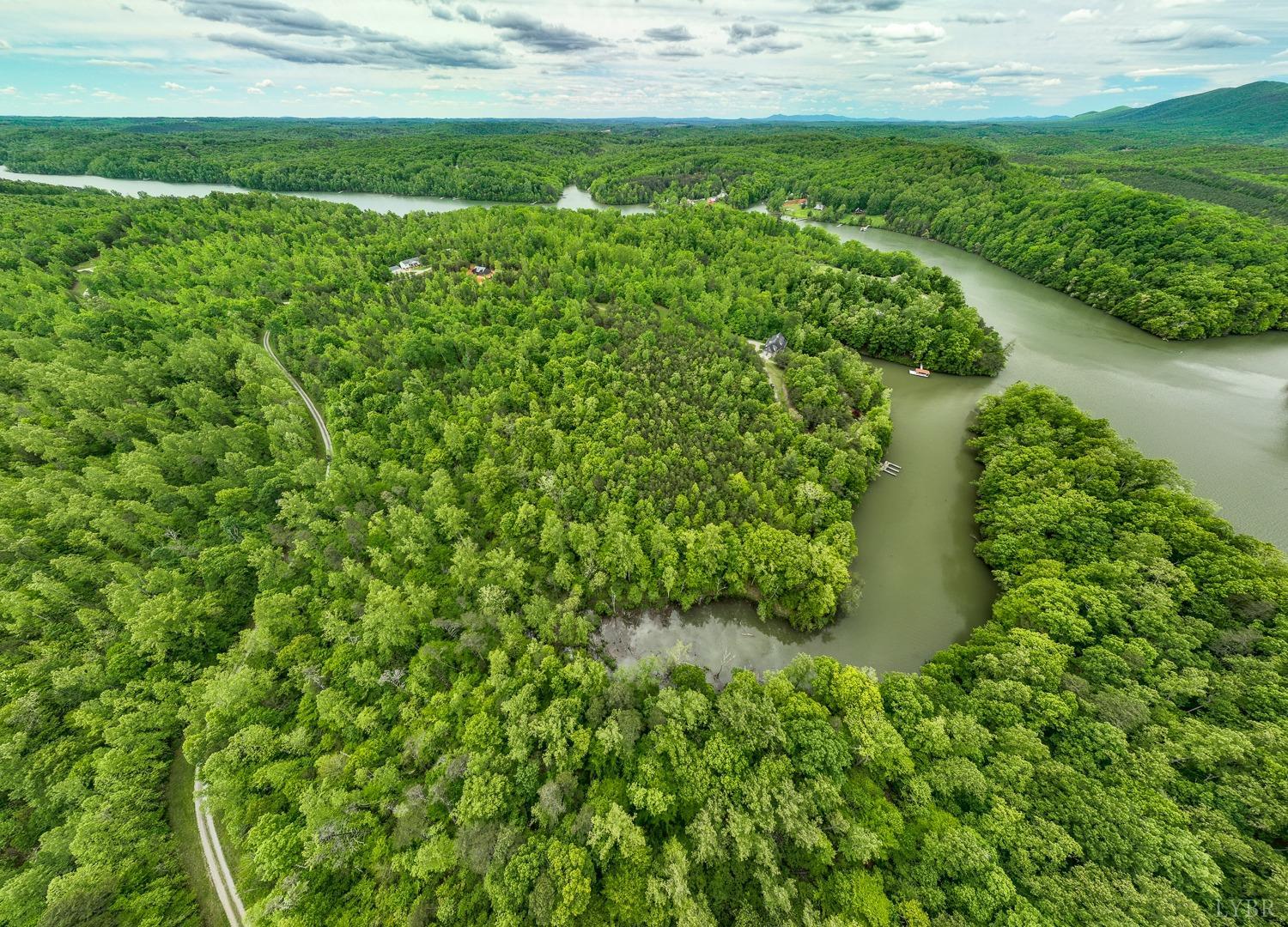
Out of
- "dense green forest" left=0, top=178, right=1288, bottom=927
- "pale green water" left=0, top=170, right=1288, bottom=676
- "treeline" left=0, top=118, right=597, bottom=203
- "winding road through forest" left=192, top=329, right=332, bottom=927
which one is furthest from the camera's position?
"treeline" left=0, top=118, right=597, bottom=203

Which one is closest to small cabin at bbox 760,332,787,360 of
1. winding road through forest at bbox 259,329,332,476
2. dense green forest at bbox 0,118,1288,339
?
winding road through forest at bbox 259,329,332,476

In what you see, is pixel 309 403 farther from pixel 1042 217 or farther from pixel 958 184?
pixel 958 184

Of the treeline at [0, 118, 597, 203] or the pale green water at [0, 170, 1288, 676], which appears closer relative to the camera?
the pale green water at [0, 170, 1288, 676]

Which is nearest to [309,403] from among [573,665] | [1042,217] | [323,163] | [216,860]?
[216,860]

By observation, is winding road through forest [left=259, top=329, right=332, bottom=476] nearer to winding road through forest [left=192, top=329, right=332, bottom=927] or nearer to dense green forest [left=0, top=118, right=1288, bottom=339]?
winding road through forest [left=192, top=329, right=332, bottom=927]

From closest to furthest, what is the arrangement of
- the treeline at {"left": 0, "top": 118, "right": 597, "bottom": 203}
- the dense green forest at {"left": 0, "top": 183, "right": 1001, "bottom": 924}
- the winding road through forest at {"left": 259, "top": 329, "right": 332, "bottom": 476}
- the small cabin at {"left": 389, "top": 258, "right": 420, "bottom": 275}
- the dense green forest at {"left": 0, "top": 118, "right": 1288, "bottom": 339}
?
the dense green forest at {"left": 0, "top": 183, "right": 1001, "bottom": 924}, the winding road through forest at {"left": 259, "top": 329, "right": 332, "bottom": 476}, the dense green forest at {"left": 0, "top": 118, "right": 1288, "bottom": 339}, the small cabin at {"left": 389, "top": 258, "right": 420, "bottom": 275}, the treeline at {"left": 0, "top": 118, "right": 597, "bottom": 203}

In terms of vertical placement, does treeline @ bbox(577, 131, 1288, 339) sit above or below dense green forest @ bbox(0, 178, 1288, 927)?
above
